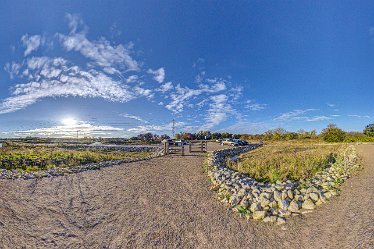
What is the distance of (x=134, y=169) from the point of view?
12.4 meters

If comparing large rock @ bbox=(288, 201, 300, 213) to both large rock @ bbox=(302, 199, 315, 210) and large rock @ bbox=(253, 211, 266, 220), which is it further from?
large rock @ bbox=(253, 211, 266, 220)

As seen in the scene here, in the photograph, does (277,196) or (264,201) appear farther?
(277,196)

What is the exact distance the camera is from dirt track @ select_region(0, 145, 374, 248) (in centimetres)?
489

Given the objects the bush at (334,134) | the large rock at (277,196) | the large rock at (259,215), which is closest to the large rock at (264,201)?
the large rock at (277,196)

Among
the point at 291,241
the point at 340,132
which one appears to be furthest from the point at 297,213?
the point at 340,132

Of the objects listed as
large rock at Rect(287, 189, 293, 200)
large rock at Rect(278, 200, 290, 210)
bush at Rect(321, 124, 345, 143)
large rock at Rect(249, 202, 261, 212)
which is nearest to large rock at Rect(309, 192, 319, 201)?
large rock at Rect(287, 189, 293, 200)

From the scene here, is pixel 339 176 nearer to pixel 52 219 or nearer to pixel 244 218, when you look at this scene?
pixel 244 218

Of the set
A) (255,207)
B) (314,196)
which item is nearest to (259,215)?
(255,207)

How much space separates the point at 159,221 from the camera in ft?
19.1

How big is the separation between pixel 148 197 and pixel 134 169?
16.5 feet

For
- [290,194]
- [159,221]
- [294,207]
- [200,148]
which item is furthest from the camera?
[200,148]

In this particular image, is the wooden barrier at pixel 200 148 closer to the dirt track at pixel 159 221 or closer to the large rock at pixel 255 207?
the dirt track at pixel 159 221

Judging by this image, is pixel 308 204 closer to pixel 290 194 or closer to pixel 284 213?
pixel 290 194

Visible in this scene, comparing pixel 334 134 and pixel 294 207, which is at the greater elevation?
pixel 334 134
